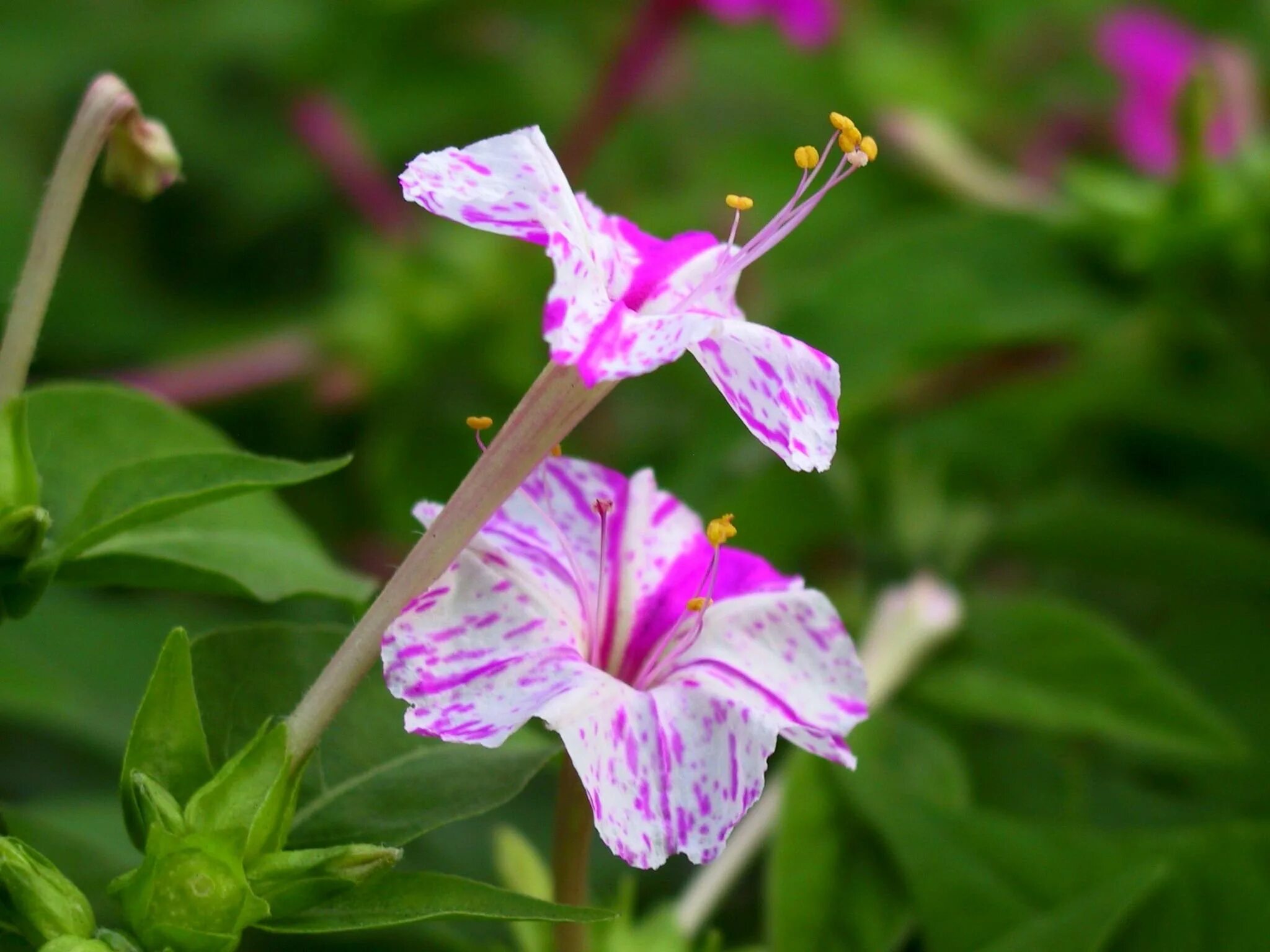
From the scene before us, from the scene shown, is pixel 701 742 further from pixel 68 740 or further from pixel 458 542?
pixel 68 740

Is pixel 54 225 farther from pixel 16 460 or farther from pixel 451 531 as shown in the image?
pixel 451 531

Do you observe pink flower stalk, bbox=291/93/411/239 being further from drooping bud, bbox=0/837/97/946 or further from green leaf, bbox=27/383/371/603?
drooping bud, bbox=0/837/97/946

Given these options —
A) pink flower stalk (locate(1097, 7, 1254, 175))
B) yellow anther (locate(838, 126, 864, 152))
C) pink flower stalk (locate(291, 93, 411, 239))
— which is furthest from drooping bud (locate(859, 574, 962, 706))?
pink flower stalk (locate(291, 93, 411, 239))

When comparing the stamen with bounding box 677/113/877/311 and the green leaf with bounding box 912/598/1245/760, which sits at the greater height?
the stamen with bounding box 677/113/877/311

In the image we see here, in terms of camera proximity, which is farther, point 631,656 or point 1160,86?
point 1160,86

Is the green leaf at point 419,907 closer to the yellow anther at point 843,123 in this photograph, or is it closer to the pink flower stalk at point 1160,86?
the yellow anther at point 843,123

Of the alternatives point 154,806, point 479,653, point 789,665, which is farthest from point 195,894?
point 789,665

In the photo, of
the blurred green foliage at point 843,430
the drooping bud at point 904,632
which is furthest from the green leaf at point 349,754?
the drooping bud at point 904,632
